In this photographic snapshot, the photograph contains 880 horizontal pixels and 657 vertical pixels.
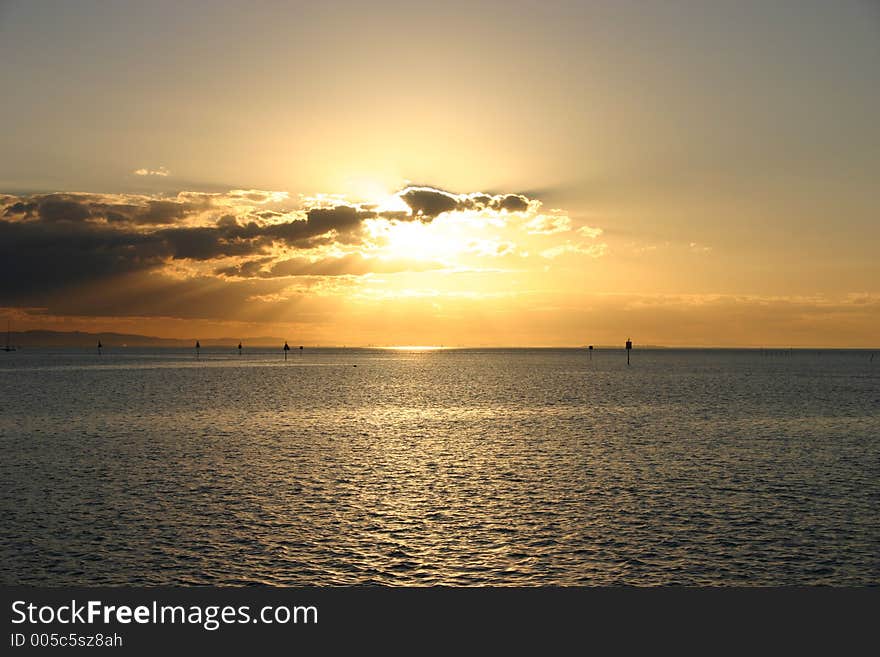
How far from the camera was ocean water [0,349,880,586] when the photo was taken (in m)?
23.4

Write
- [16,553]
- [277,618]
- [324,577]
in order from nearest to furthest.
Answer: [277,618], [324,577], [16,553]

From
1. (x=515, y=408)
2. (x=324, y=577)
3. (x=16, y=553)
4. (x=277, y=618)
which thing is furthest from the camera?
(x=515, y=408)

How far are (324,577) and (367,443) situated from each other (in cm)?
3212

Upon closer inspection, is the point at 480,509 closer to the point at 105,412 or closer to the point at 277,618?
the point at 277,618

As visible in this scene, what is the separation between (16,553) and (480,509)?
59.3ft

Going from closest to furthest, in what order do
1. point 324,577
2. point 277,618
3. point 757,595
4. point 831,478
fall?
point 277,618
point 757,595
point 324,577
point 831,478

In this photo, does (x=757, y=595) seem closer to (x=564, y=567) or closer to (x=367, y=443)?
(x=564, y=567)

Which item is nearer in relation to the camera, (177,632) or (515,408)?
(177,632)

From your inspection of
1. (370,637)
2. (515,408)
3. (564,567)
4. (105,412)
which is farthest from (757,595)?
(105,412)

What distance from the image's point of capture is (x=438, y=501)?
3356cm

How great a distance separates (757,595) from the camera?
2070 centimetres

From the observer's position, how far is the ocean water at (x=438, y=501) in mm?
23422

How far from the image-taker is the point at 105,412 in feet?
253

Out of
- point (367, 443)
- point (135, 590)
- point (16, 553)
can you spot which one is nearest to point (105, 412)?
point (367, 443)
